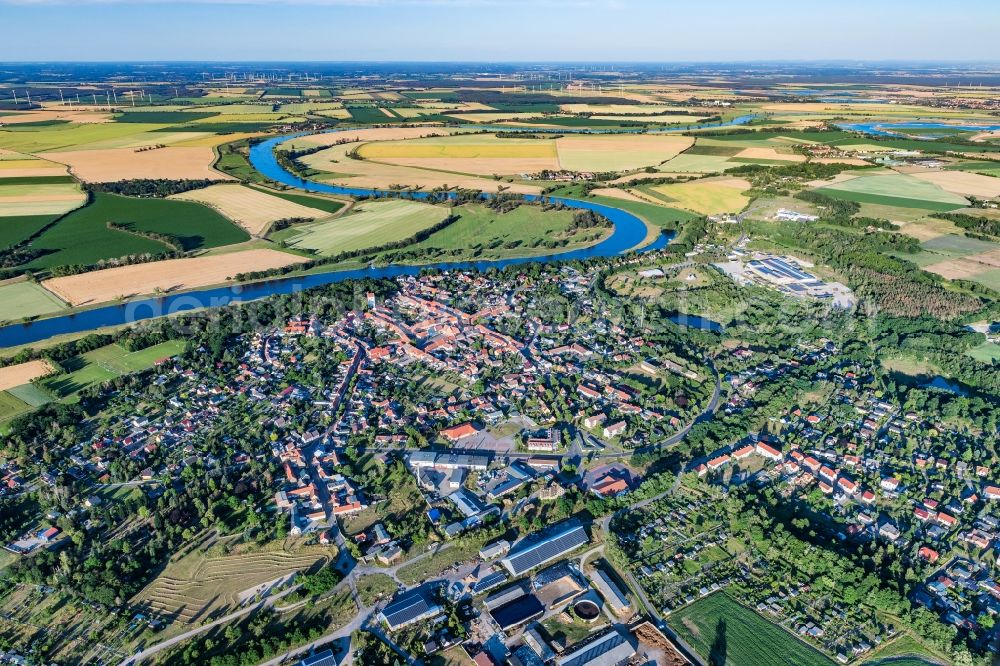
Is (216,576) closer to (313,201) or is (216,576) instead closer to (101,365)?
(101,365)

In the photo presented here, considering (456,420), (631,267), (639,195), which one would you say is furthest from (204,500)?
(639,195)

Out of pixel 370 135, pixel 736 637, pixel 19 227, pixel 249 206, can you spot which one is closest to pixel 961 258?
pixel 736 637

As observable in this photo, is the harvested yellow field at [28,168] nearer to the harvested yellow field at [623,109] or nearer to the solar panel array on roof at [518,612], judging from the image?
the solar panel array on roof at [518,612]

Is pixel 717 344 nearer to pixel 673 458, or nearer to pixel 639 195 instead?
pixel 673 458

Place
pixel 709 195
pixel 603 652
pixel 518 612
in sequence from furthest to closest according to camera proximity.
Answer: pixel 709 195
pixel 518 612
pixel 603 652

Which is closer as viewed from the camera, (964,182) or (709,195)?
(709,195)

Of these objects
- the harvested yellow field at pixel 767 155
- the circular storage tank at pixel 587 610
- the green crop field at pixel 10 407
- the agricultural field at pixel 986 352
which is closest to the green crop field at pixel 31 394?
the green crop field at pixel 10 407
